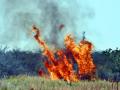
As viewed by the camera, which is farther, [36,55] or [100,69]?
[36,55]

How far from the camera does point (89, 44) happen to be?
1233 inches

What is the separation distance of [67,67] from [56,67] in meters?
0.68

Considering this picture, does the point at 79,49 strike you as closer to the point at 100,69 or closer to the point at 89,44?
the point at 89,44

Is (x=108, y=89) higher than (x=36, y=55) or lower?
lower

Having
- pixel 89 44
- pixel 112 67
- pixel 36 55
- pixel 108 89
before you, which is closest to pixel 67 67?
pixel 89 44

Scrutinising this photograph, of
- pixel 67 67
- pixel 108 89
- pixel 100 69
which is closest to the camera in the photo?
pixel 108 89

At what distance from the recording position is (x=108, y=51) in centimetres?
5216

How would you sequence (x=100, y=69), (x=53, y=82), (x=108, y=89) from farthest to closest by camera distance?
1. (x=100, y=69)
2. (x=53, y=82)
3. (x=108, y=89)

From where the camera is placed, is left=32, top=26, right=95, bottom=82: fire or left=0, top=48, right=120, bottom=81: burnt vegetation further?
left=0, top=48, right=120, bottom=81: burnt vegetation

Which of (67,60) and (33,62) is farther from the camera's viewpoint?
(33,62)

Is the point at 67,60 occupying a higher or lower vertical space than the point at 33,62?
lower

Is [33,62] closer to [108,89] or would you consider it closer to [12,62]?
[12,62]

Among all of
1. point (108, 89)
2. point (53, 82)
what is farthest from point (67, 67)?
point (108, 89)

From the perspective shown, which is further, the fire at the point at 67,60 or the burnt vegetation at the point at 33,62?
the burnt vegetation at the point at 33,62
